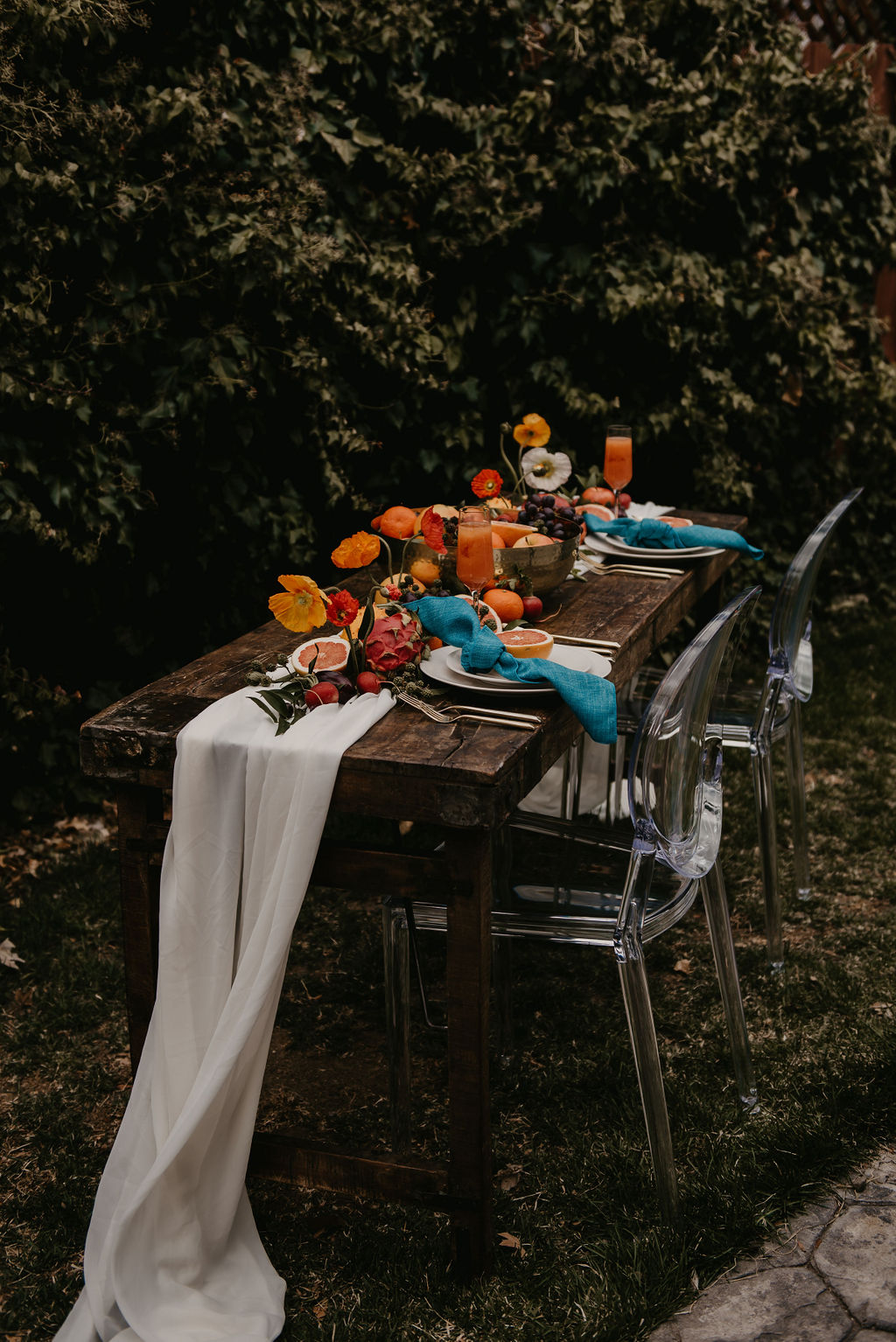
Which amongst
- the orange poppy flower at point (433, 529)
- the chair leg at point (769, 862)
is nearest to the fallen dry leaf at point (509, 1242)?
the chair leg at point (769, 862)

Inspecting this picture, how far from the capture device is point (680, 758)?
1.88 meters

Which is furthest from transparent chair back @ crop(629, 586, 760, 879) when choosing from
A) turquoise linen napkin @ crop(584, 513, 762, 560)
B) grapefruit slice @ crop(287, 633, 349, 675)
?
turquoise linen napkin @ crop(584, 513, 762, 560)

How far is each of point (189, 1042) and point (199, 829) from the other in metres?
0.33

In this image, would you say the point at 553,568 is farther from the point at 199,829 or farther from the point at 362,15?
the point at 362,15

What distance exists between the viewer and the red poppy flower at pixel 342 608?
1.88m

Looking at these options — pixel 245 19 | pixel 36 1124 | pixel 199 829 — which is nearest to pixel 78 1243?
pixel 36 1124

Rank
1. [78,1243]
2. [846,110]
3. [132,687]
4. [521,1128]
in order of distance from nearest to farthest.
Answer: [78,1243], [521,1128], [132,687], [846,110]

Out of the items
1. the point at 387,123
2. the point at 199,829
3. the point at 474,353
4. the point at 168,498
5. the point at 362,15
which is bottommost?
the point at 199,829

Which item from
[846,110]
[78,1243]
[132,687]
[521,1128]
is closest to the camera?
[78,1243]

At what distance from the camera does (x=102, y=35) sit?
3094mm

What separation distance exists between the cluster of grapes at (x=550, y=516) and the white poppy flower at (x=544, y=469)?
120mm

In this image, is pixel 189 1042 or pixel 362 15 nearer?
pixel 189 1042

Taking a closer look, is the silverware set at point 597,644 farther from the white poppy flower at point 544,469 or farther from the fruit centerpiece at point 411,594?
the white poppy flower at point 544,469

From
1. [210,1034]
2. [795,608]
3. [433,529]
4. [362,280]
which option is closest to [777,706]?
[795,608]
